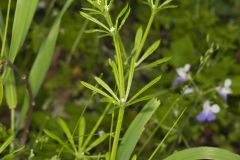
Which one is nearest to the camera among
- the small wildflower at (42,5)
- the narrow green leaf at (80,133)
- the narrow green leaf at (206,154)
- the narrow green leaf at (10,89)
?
the narrow green leaf at (206,154)

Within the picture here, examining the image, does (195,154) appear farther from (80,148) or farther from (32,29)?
(32,29)

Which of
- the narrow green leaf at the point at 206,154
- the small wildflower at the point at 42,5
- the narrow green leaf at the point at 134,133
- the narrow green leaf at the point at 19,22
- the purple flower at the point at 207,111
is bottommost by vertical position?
the purple flower at the point at 207,111

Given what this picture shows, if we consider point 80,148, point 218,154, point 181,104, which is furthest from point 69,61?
point 218,154

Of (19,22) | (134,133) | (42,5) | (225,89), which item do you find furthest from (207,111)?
(42,5)

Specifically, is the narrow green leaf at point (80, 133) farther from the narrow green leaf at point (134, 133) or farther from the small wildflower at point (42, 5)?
the small wildflower at point (42, 5)

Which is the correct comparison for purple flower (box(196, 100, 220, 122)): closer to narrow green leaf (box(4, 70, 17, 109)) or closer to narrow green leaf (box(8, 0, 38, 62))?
narrow green leaf (box(4, 70, 17, 109))

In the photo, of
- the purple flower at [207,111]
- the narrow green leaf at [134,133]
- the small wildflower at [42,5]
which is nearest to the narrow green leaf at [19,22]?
the narrow green leaf at [134,133]
